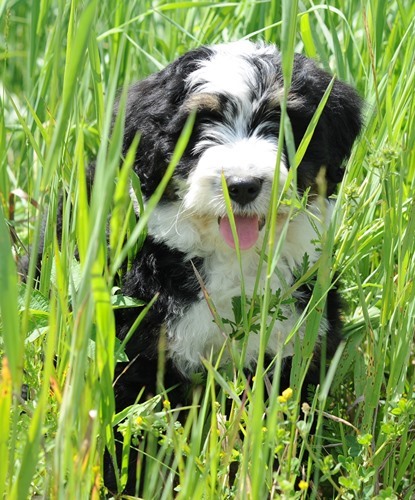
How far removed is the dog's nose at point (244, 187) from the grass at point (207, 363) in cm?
28

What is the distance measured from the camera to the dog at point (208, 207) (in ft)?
9.12

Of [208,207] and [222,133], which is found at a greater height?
[222,133]

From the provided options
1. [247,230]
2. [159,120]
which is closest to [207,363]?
[247,230]

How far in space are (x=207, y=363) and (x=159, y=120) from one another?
1.31 meters

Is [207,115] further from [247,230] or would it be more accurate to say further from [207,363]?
[207,363]

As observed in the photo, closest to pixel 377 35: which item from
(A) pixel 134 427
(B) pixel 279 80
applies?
(B) pixel 279 80

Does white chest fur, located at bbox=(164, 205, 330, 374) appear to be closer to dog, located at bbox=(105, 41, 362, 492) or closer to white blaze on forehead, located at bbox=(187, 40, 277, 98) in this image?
dog, located at bbox=(105, 41, 362, 492)

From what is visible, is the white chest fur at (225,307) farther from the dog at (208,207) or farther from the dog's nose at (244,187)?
the dog's nose at (244,187)

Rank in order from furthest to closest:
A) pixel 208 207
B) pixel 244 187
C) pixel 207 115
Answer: pixel 207 115, pixel 208 207, pixel 244 187

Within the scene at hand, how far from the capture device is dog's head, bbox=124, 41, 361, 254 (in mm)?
2664

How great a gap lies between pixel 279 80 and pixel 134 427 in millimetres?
1284

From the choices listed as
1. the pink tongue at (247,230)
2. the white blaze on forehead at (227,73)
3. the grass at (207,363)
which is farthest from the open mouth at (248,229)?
the white blaze on forehead at (227,73)

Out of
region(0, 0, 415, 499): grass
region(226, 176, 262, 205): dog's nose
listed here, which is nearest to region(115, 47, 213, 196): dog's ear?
region(0, 0, 415, 499): grass

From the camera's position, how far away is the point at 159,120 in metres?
2.92
